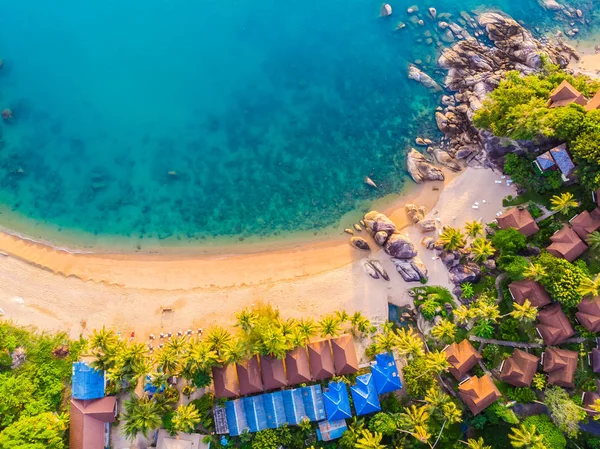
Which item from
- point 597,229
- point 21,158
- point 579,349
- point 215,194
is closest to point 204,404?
point 215,194

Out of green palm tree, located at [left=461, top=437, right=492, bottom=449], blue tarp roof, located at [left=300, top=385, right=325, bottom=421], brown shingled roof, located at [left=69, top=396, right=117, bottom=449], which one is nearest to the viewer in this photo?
green palm tree, located at [left=461, top=437, right=492, bottom=449]

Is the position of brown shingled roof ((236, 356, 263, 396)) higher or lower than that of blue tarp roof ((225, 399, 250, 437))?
higher

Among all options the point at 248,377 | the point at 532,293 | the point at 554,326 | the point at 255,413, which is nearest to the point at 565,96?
the point at 532,293

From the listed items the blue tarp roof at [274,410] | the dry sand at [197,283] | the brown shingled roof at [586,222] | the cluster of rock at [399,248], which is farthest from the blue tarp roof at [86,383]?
the brown shingled roof at [586,222]

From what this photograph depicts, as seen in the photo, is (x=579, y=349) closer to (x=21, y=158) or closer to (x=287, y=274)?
(x=287, y=274)

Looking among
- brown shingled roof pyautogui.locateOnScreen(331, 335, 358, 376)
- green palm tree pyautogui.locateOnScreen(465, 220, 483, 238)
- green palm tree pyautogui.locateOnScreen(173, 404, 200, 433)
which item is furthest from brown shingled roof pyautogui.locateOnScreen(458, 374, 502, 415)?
green palm tree pyautogui.locateOnScreen(173, 404, 200, 433)

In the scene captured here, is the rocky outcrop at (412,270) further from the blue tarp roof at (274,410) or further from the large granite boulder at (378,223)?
the blue tarp roof at (274,410)

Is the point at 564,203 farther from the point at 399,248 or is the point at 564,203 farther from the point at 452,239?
the point at 399,248

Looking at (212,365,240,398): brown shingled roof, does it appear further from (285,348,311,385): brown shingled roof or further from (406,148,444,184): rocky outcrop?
(406,148,444,184): rocky outcrop

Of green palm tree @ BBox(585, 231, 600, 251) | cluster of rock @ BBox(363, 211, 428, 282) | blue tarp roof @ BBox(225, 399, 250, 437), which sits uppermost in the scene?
green palm tree @ BBox(585, 231, 600, 251)
